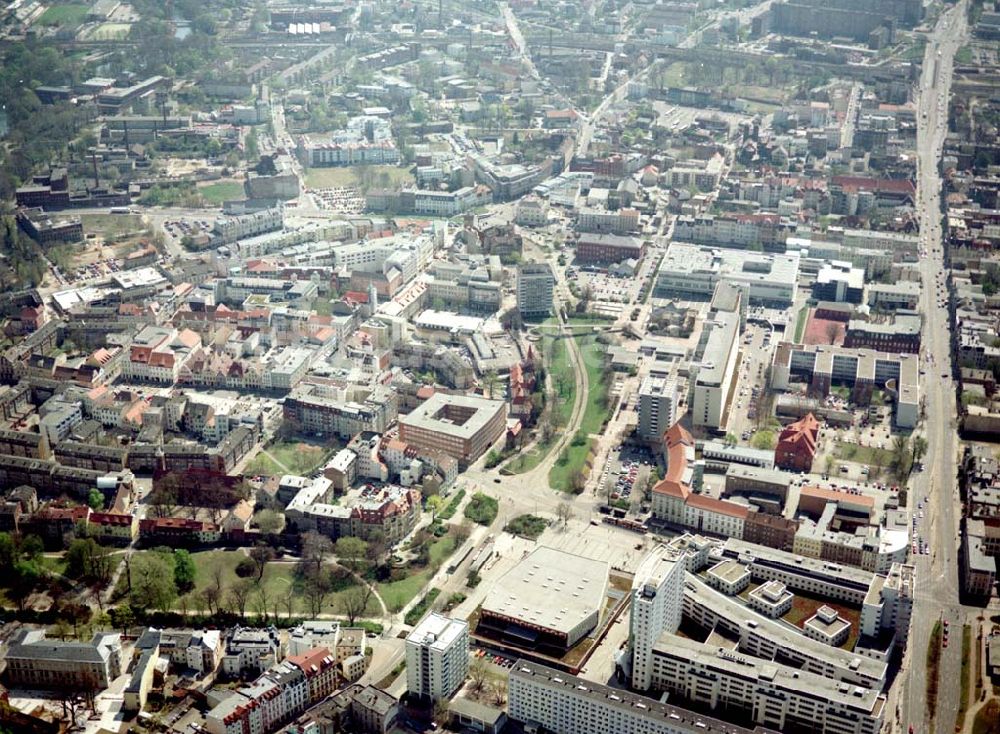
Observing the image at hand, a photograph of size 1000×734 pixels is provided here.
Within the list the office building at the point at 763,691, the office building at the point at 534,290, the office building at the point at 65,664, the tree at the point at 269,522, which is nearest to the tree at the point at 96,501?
the tree at the point at 269,522

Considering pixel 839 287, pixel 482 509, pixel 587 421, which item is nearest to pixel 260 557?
pixel 482 509

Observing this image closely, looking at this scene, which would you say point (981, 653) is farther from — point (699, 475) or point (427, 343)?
point (427, 343)

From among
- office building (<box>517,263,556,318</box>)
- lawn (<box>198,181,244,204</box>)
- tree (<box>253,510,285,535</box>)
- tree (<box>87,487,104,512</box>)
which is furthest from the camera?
lawn (<box>198,181,244,204</box>)

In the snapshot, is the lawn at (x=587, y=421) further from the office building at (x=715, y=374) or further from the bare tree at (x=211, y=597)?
the bare tree at (x=211, y=597)

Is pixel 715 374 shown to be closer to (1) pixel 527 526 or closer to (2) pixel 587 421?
(2) pixel 587 421

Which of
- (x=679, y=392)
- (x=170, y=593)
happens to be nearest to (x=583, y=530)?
(x=679, y=392)

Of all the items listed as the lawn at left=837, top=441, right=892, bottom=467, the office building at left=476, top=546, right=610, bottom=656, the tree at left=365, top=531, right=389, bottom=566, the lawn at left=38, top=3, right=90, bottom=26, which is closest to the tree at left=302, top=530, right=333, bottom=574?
the tree at left=365, top=531, right=389, bottom=566

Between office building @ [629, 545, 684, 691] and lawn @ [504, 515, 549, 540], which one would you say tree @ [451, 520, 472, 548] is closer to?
lawn @ [504, 515, 549, 540]
